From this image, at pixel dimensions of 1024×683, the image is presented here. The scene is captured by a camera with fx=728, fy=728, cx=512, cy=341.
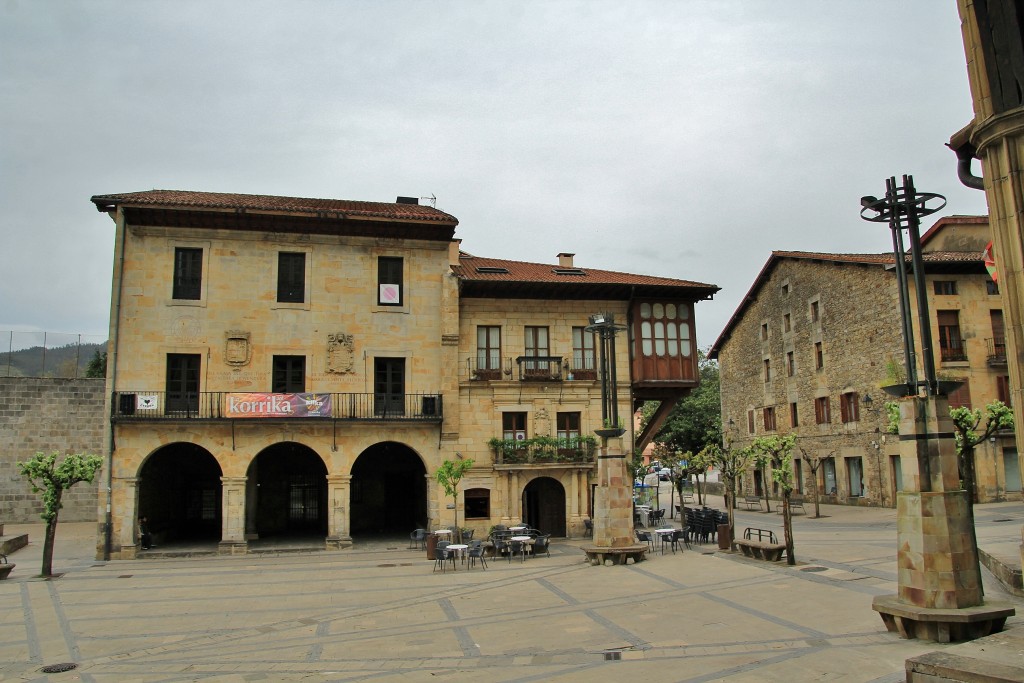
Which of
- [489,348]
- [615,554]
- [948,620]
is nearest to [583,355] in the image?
[489,348]

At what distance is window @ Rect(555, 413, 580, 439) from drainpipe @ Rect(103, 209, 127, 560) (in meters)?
15.8

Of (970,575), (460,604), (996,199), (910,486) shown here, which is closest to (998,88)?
(996,199)

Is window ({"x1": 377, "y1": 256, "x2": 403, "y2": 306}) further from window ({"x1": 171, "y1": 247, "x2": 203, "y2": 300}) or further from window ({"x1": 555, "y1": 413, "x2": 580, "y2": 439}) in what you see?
window ({"x1": 555, "y1": 413, "x2": 580, "y2": 439})

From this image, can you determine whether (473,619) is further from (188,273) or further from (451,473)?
(188,273)

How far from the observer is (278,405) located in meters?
25.2

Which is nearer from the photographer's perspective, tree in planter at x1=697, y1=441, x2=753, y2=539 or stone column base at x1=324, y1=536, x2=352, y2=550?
tree in planter at x1=697, y1=441, x2=753, y2=539

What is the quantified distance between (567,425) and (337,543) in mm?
9551

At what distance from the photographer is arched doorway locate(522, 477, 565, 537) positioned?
93.6 feet

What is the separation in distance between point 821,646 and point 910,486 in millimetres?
2749

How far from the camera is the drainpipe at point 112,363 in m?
24.3

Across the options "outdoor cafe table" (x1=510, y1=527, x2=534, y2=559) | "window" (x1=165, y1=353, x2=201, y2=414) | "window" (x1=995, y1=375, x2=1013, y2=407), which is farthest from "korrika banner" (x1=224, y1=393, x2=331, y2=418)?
"window" (x1=995, y1=375, x2=1013, y2=407)

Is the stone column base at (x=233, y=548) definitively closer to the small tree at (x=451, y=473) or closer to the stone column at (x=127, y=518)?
the stone column at (x=127, y=518)

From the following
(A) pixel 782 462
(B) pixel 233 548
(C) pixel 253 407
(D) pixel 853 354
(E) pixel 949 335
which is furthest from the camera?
(D) pixel 853 354

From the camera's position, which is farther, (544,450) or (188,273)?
(544,450)
